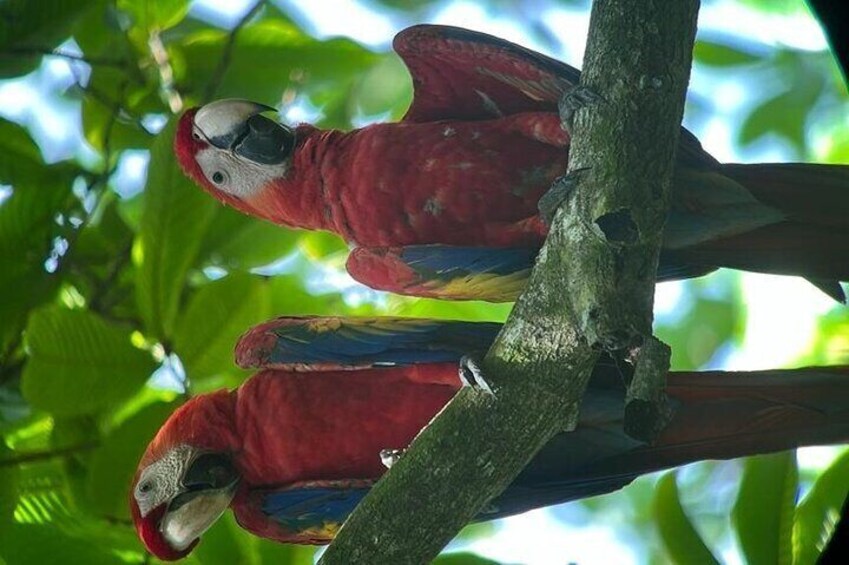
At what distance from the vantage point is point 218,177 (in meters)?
1.79

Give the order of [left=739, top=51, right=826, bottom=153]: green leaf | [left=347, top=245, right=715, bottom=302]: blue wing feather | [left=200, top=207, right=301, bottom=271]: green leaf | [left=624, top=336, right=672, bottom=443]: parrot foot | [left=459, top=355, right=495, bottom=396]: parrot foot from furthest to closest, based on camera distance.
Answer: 1. [left=739, top=51, right=826, bottom=153]: green leaf
2. [left=200, top=207, right=301, bottom=271]: green leaf
3. [left=347, top=245, right=715, bottom=302]: blue wing feather
4. [left=459, top=355, right=495, bottom=396]: parrot foot
5. [left=624, top=336, right=672, bottom=443]: parrot foot

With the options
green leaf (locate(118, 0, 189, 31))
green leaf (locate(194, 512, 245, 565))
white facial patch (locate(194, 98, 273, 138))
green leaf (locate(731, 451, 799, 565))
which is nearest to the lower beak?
Answer: green leaf (locate(194, 512, 245, 565))

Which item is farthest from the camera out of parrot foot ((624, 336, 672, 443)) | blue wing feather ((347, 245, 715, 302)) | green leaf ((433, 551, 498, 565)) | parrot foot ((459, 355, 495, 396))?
green leaf ((433, 551, 498, 565))

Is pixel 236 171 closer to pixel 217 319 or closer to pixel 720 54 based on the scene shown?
pixel 217 319

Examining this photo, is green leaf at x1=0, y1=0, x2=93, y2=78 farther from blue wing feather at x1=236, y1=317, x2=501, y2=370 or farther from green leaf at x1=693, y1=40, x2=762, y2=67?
green leaf at x1=693, y1=40, x2=762, y2=67

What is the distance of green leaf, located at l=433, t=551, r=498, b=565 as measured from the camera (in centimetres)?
185

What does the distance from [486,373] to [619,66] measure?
44 cm

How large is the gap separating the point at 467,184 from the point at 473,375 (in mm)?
322

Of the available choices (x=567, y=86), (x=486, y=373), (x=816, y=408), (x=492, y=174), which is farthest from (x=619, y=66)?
(x=816, y=408)

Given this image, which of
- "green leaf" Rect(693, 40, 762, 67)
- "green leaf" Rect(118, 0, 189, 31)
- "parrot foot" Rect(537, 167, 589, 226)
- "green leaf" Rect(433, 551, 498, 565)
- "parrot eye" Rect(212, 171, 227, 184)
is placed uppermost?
"green leaf" Rect(693, 40, 762, 67)

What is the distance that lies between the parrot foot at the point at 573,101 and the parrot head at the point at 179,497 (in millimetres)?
830

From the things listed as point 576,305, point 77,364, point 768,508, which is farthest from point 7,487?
point 768,508

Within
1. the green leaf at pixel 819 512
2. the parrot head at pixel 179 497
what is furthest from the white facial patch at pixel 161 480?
the green leaf at pixel 819 512

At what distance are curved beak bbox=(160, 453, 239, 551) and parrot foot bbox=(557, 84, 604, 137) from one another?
83 centimetres
